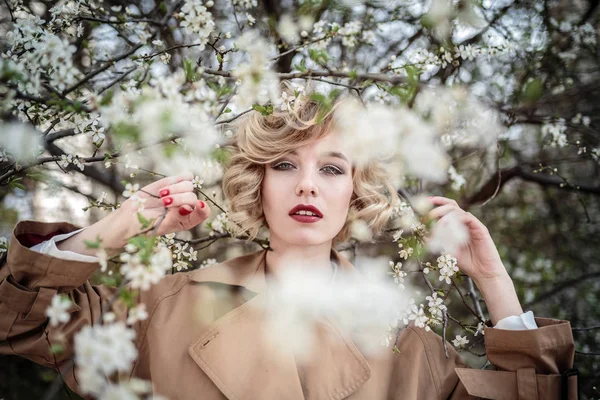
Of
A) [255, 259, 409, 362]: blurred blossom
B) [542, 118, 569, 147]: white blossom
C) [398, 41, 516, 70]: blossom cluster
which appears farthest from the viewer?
[542, 118, 569, 147]: white blossom

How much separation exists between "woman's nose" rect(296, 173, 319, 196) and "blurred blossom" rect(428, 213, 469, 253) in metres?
0.44

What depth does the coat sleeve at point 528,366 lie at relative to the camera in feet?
5.28

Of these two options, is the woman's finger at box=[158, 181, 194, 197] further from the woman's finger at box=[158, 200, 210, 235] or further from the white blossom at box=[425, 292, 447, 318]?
the white blossom at box=[425, 292, 447, 318]

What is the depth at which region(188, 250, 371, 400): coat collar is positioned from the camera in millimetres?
1693

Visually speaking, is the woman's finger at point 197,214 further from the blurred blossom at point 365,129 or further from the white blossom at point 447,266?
the white blossom at point 447,266

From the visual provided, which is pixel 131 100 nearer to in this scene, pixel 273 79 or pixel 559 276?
pixel 273 79

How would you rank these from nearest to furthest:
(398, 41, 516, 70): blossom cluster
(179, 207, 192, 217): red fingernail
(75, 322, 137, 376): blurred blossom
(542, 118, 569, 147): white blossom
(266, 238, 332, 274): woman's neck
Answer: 1. (75, 322, 137, 376): blurred blossom
2. (179, 207, 192, 217): red fingernail
3. (266, 238, 332, 274): woman's neck
4. (398, 41, 516, 70): blossom cluster
5. (542, 118, 569, 147): white blossom

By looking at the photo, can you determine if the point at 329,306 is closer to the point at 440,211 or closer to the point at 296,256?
the point at 296,256

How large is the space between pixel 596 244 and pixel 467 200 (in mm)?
1027

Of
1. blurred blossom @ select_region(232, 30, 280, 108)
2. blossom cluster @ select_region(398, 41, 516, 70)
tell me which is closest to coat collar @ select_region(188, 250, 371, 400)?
blurred blossom @ select_region(232, 30, 280, 108)

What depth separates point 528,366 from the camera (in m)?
1.64

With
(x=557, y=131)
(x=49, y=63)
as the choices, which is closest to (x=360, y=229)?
(x=557, y=131)

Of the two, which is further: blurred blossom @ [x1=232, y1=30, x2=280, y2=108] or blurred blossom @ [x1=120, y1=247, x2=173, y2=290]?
blurred blossom @ [x1=232, y1=30, x2=280, y2=108]

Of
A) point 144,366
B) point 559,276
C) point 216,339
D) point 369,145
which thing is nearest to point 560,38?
point 559,276
